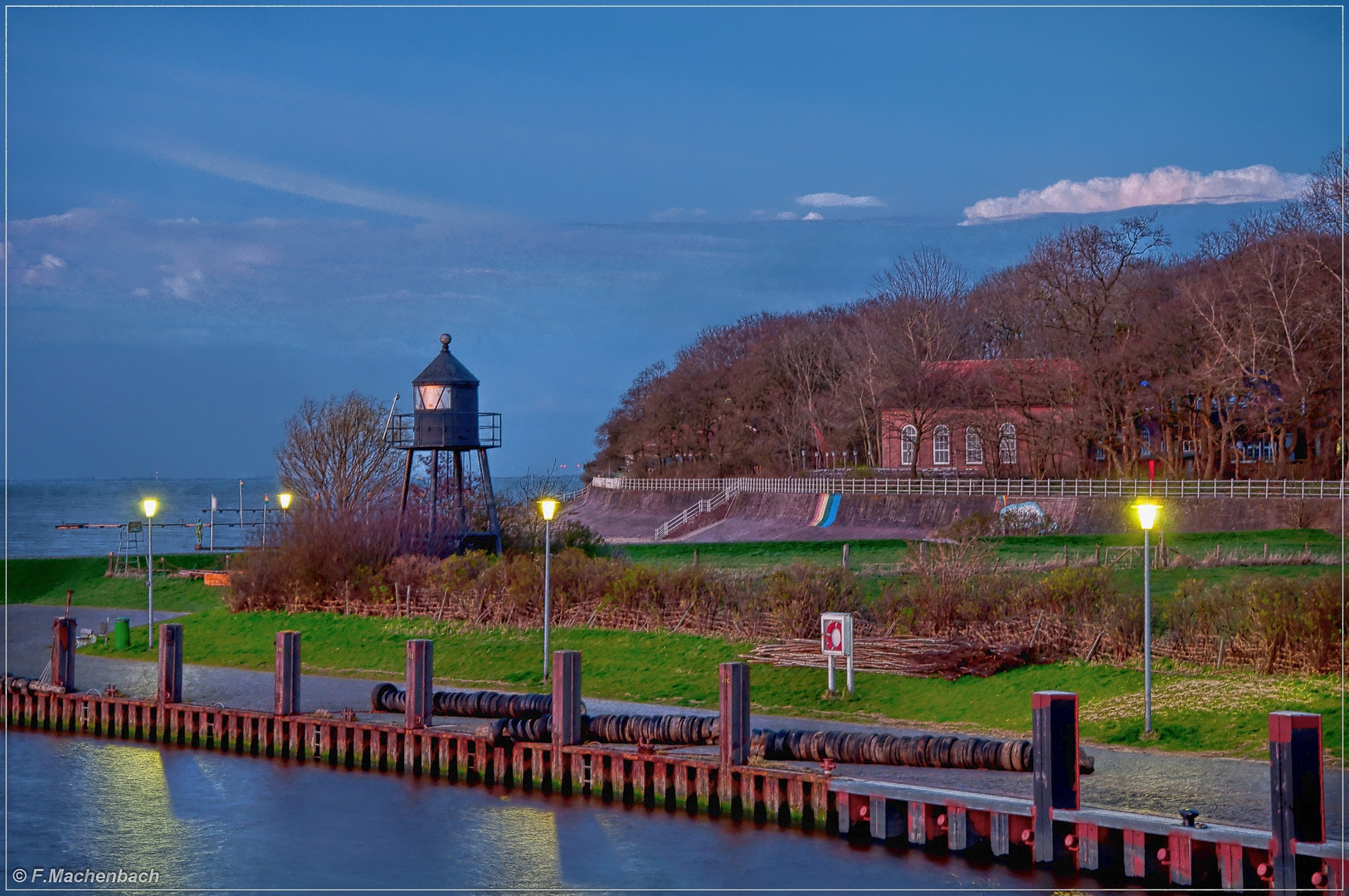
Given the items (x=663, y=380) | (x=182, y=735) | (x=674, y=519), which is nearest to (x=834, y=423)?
(x=674, y=519)

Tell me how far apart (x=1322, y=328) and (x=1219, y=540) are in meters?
14.3

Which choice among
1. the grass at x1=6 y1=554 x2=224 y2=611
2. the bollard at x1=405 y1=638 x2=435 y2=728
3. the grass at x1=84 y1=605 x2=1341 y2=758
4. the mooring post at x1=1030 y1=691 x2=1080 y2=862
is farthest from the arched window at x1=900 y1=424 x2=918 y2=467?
the mooring post at x1=1030 y1=691 x2=1080 y2=862

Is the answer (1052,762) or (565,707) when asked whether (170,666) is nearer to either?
(565,707)

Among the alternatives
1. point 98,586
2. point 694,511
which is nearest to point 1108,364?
point 694,511

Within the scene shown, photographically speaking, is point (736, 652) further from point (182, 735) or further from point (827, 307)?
point (827, 307)

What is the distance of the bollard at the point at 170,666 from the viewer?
23328 millimetres

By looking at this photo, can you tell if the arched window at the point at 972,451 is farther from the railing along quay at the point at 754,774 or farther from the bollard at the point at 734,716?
the bollard at the point at 734,716

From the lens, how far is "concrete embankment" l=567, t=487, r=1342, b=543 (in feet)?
183

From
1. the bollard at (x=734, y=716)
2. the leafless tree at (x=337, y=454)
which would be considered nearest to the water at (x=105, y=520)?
the leafless tree at (x=337, y=454)

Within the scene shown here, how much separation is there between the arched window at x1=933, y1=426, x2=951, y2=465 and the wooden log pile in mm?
54561

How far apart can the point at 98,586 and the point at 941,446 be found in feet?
153

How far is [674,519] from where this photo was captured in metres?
79.2

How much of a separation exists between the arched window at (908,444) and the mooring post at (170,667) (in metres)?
56.7

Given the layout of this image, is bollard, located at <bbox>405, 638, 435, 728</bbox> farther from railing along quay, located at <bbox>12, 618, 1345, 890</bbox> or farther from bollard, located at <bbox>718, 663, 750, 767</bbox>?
bollard, located at <bbox>718, 663, 750, 767</bbox>
